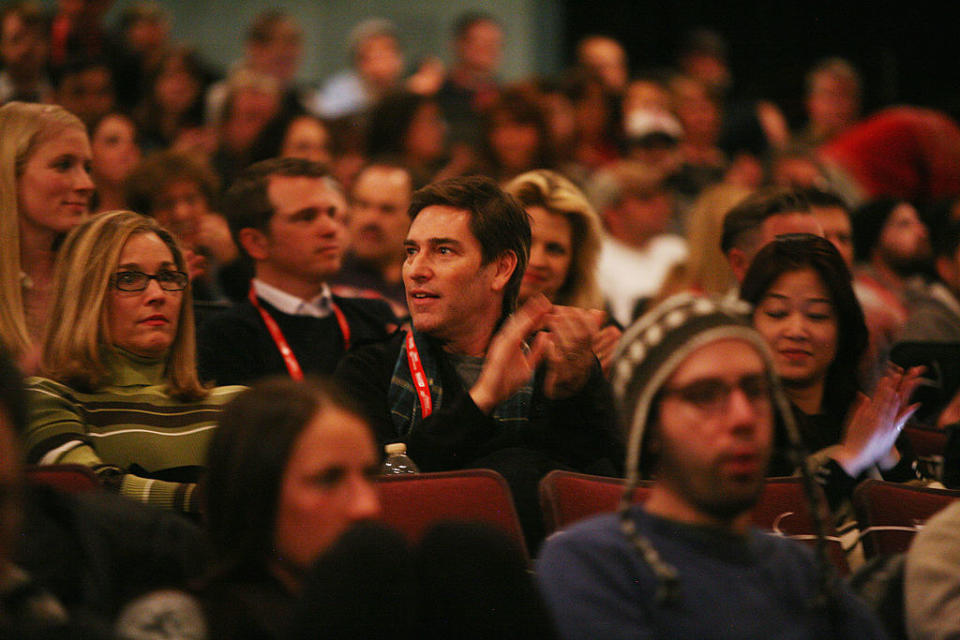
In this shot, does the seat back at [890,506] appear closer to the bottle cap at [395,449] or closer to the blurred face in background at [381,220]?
the bottle cap at [395,449]

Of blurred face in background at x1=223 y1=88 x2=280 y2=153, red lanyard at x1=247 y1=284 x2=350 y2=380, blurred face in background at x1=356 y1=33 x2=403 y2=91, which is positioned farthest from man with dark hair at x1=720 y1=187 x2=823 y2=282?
blurred face in background at x1=356 y1=33 x2=403 y2=91

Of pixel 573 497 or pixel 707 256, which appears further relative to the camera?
pixel 707 256

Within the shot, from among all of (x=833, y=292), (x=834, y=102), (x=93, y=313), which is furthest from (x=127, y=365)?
(x=834, y=102)

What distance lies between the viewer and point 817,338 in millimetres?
3246

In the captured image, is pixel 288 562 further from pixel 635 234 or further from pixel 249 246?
pixel 635 234

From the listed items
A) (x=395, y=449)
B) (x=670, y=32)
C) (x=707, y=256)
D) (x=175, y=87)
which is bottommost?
(x=395, y=449)

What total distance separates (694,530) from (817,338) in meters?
1.40

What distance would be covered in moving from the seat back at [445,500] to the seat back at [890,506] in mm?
834

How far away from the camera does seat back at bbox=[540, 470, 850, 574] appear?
2.54 metres

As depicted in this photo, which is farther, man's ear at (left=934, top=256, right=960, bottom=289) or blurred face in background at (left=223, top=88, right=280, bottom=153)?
blurred face in background at (left=223, top=88, right=280, bottom=153)

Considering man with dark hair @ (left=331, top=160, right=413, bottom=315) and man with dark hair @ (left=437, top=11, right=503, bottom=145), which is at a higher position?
man with dark hair @ (left=437, top=11, right=503, bottom=145)

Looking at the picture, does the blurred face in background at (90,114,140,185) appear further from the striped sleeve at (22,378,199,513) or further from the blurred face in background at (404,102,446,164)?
the striped sleeve at (22,378,199,513)

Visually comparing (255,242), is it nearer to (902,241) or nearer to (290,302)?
(290,302)

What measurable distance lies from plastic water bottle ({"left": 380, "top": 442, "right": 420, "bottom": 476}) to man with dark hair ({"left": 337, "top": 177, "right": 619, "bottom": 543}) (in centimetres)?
4
